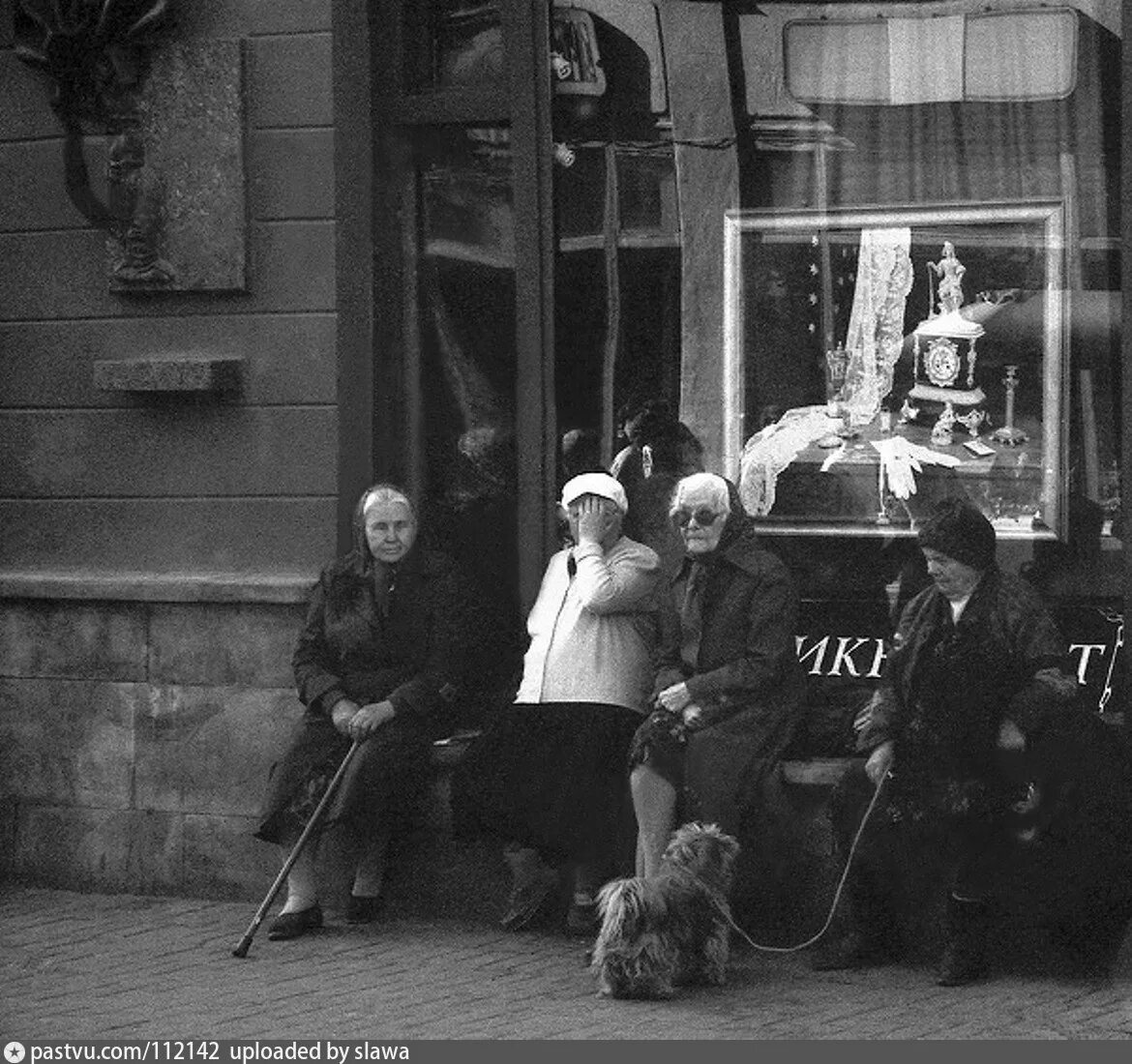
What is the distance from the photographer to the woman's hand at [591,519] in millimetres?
8406

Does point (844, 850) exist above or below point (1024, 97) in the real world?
below

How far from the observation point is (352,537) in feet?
29.4

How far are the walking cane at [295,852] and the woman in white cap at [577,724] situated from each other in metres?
0.43

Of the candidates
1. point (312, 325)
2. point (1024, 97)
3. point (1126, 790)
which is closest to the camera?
point (1126, 790)

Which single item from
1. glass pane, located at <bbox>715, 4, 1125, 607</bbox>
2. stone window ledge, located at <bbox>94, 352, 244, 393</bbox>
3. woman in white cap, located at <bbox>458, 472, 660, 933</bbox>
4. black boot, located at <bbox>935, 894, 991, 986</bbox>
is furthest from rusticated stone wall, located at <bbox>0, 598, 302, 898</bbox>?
black boot, located at <bbox>935, 894, 991, 986</bbox>

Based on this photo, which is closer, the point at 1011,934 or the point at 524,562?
the point at 1011,934

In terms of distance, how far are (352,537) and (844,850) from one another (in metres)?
2.24

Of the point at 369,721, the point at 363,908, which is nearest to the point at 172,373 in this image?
the point at 369,721

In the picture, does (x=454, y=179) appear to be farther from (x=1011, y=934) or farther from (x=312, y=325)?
(x=1011, y=934)

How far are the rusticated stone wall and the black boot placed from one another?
2.65 m

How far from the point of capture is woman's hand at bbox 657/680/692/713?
314 inches

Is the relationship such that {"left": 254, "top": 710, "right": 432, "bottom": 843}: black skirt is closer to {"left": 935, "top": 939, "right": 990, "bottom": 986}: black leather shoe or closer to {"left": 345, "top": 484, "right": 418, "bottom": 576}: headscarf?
{"left": 345, "top": 484, "right": 418, "bottom": 576}: headscarf

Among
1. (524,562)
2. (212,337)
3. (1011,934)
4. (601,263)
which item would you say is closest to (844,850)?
(1011,934)

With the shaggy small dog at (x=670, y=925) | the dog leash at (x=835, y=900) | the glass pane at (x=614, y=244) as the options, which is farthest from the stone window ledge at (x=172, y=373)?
the dog leash at (x=835, y=900)
